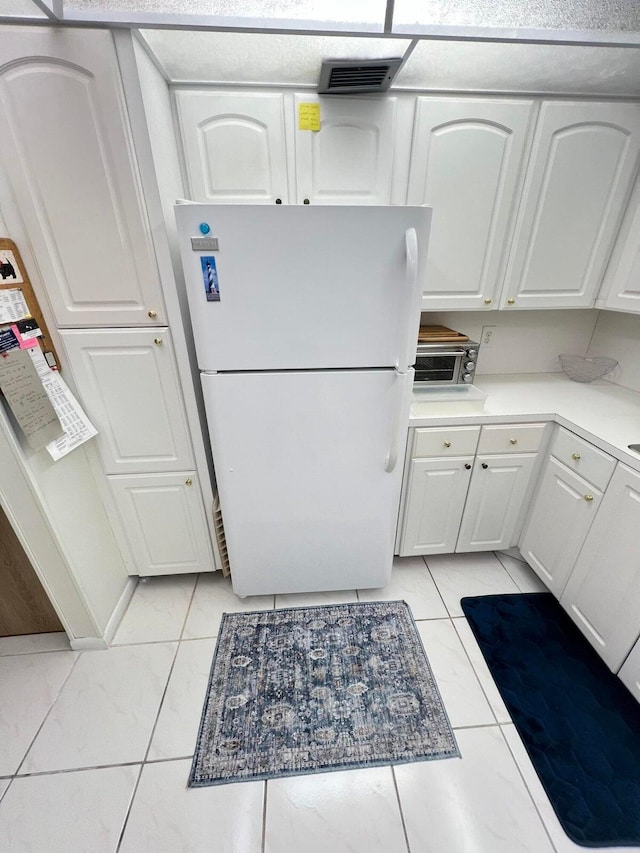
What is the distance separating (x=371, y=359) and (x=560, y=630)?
4.87 ft

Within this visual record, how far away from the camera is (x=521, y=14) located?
99cm

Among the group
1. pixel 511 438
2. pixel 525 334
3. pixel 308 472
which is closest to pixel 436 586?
pixel 511 438

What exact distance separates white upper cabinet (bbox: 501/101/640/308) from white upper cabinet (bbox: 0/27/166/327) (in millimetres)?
1518

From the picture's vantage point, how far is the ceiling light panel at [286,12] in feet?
3.12

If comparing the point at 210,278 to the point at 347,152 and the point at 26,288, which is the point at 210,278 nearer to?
the point at 26,288

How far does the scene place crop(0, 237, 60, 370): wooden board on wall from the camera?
1065mm

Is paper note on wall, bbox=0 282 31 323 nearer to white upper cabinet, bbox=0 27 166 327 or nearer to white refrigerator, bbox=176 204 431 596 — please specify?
white upper cabinet, bbox=0 27 166 327

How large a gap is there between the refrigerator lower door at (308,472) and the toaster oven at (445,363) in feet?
1.29

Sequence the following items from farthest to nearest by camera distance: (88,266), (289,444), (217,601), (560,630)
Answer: (217,601), (560,630), (289,444), (88,266)

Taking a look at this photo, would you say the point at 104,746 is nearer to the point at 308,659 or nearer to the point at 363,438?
the point at 308,659

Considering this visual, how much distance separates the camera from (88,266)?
45.4 inches

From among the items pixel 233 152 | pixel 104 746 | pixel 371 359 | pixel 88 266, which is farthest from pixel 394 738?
pixel 233 152

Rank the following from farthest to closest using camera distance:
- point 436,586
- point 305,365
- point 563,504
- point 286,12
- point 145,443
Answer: point 436,586 → point 563,504 → point 145,443 → point 305,365 → point 286,12

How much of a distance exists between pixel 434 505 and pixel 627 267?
1.35 metres
